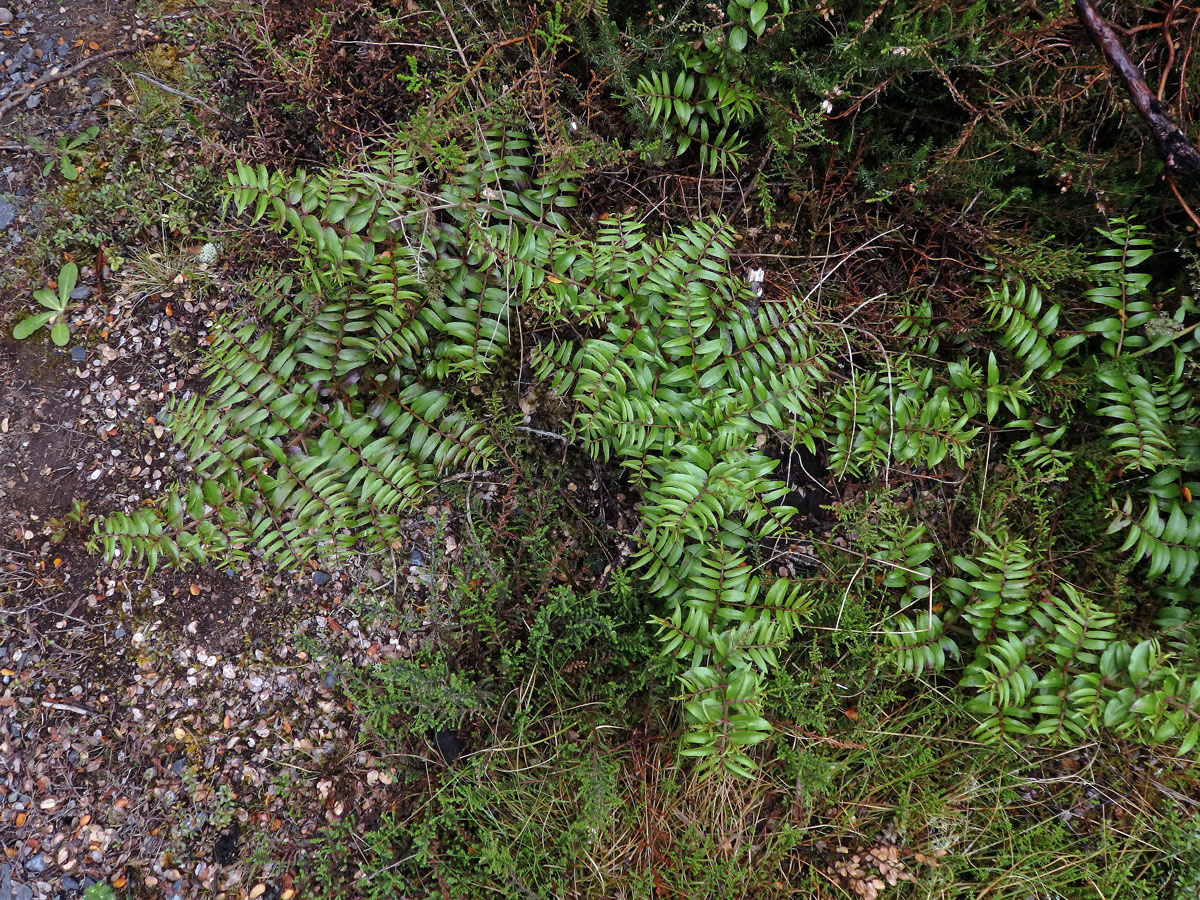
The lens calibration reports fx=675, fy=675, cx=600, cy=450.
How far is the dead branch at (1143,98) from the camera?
282 cm

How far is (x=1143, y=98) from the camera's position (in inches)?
111

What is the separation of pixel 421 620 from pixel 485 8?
3050 mm

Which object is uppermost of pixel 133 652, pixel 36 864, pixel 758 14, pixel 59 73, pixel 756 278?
pixel 59 73

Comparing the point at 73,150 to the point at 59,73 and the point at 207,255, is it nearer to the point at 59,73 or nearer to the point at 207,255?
the point at 59,73

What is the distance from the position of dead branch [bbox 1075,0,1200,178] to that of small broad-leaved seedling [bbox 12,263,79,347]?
503cm

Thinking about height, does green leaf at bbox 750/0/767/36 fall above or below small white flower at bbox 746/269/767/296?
above

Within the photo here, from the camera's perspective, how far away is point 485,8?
335cm

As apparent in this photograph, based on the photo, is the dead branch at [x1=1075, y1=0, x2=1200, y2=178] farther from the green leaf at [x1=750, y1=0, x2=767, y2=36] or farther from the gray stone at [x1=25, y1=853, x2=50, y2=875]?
the gray stone at [x1=25, y1=853, x2=50, y2=875]

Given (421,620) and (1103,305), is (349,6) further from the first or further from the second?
(1103,305)

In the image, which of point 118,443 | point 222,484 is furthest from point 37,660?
point 222,484

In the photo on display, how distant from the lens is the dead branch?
9.24 feet

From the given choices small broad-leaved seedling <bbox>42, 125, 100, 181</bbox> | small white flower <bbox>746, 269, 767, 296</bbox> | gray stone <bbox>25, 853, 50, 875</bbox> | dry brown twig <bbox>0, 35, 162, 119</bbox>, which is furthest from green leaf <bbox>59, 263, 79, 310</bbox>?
small white flower <bbox>746, 269, 767, 296</bbox>

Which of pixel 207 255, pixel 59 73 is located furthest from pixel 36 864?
pixel 59 73

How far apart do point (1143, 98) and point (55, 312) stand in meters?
5.32
